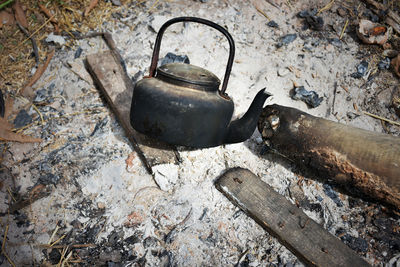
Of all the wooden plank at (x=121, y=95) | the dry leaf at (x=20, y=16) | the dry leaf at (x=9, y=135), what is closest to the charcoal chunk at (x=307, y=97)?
the wooden plank at (x=121, y=95)

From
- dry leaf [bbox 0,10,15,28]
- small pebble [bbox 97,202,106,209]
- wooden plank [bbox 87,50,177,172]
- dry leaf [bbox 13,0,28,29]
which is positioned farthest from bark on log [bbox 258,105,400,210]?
dry leaf [bbox 0,10,15,28]

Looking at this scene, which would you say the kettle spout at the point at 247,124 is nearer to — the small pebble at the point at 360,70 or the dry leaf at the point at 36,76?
the small pebble at the point at 360,70

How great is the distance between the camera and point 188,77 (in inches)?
65.1

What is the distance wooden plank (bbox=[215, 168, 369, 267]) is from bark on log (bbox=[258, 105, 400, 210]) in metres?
0.35

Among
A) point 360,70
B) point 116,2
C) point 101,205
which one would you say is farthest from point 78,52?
point 360,70

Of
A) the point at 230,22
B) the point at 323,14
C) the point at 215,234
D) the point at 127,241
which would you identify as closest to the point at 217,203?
the point at 215,234

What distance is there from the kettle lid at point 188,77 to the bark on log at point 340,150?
57 centimetres

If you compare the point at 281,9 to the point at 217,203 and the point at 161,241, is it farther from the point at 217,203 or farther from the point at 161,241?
the point at 161,241

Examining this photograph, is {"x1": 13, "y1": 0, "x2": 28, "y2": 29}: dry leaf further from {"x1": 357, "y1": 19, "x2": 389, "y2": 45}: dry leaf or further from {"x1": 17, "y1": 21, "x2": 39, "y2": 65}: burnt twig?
{"x1": 357, "y1": 19, "x2": 389, "y2": 45}: dry leaf

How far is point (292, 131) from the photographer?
1.92 meters

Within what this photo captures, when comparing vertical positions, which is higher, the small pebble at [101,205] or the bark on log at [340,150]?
the bark on log at [340,150]

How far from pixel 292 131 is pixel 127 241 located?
137 centimetres

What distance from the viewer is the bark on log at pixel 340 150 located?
1.71 m

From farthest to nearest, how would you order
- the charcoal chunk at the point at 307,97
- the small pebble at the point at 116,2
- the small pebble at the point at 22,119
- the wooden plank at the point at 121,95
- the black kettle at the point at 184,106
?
the small pebble at the point at 116,2
the charcoal chunk at the point at 307,97
the small pebble at the point at 22,119
the wooden plank at the point at 121,95
the black kettle at the point at 184,106
